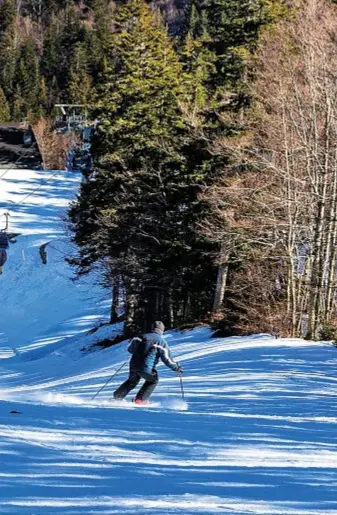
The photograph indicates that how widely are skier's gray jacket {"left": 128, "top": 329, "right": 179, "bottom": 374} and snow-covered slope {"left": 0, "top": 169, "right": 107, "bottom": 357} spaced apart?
24458 mm

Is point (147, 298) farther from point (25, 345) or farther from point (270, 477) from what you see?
point (270, 477)

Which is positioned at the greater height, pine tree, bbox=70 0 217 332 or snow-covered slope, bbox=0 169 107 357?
pine tree, bbox=70 0 217 332

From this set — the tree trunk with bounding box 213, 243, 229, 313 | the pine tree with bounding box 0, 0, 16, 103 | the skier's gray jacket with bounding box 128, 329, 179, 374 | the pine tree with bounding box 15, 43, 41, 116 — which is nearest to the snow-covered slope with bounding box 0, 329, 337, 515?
the skier's gray jacket with bounding box 128, 329, 179, 374

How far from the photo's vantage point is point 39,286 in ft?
157

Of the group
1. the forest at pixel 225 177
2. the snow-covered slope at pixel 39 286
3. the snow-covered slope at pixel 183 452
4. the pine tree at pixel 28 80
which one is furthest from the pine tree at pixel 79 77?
the snow-covered slope at pixel 183 452

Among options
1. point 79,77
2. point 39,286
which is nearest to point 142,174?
point 39,286

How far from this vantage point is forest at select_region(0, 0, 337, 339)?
22719 millimetres

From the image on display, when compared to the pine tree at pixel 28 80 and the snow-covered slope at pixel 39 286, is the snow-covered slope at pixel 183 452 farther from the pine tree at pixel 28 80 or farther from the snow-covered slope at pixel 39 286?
the pine tree at pixel 28 80

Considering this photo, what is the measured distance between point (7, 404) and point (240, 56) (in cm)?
1831

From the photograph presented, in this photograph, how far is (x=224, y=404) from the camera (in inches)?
481

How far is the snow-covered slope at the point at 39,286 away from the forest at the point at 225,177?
6.09 meters

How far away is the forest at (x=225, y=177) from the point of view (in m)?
22.7

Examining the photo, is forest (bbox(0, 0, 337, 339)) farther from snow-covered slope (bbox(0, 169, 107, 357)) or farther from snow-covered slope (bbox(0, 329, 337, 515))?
snow-covered slope (bbox(0, 329, 337, 515))

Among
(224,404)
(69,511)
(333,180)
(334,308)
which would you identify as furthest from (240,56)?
(69,511)
